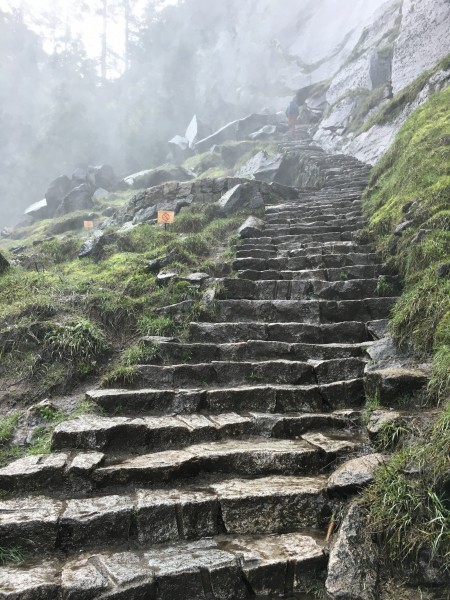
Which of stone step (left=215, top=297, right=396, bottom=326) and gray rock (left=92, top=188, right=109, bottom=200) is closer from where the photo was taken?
stone step (left=215, top=297, right=396, bottom=326)

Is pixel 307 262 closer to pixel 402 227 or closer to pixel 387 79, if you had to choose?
pixel 402 227

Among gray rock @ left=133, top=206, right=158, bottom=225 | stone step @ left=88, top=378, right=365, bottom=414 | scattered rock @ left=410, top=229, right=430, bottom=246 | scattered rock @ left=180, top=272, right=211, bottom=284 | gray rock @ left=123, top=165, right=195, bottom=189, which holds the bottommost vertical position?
stone step @ left=88, top=378, right=365, bottom=414

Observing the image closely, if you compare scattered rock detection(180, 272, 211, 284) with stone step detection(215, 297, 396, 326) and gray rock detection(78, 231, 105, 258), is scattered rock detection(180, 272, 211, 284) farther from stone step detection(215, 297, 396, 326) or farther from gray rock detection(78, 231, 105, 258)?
gray rock detection(78, 231, 105, 258)

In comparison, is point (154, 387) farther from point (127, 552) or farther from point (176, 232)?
point (176, 232)

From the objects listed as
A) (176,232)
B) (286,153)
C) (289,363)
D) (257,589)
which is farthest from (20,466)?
(286,153)

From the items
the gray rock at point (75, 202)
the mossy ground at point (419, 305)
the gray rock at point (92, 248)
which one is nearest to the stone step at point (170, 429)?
the mossy ground at point (419, 305)

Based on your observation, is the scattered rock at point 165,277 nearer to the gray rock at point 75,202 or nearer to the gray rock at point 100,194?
the gray rock at point 75,202

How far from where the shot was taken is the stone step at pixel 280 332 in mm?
5941

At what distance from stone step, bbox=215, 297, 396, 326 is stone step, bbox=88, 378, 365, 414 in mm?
1741

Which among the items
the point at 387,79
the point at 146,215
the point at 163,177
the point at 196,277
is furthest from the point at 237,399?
the point at 163,177

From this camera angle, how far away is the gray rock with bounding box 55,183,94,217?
20.9 m

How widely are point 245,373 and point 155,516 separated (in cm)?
236

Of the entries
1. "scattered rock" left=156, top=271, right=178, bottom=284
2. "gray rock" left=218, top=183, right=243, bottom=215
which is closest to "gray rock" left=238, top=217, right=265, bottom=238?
"gray rock" left=218, top=183, right=243, bottom=215

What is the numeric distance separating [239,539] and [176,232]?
8662 mm
